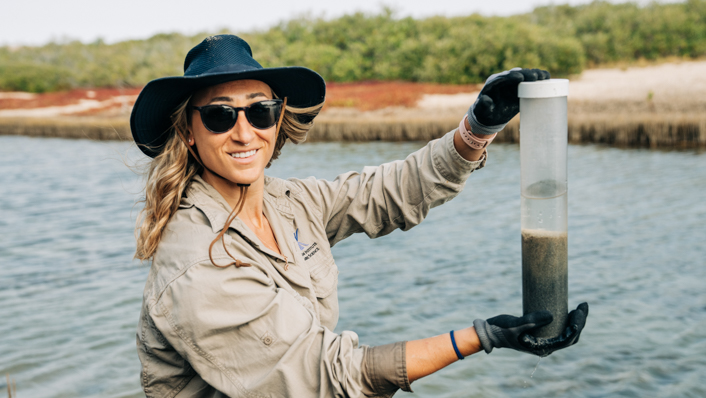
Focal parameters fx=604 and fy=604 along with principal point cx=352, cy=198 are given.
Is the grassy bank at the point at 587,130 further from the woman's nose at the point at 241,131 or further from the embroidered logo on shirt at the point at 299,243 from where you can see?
the woman's nose at the point at 241,131

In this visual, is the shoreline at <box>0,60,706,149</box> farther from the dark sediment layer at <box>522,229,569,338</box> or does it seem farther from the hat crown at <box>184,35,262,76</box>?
the dark sediment layer at <box>522,229,569,338</box>

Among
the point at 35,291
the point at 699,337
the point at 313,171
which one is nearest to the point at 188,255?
the point at 699,337

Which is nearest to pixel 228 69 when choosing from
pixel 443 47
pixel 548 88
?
pixel 548 88

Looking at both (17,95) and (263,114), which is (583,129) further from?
(17,95)

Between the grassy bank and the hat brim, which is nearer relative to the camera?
the hat brim

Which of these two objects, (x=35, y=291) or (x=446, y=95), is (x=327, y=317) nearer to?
(x=35, y=291)

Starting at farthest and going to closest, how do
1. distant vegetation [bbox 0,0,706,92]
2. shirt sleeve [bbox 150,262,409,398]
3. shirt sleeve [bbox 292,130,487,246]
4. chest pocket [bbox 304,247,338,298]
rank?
distant vegetation [bbox 0,0,706,92] → shirt sleeve [bbox 292,130,487,246] → chest pocket [bbox 304,247,338,298] → shirt sleeve [bbox 150,262,409,398]

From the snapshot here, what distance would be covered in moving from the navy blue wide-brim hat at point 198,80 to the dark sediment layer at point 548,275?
109cm

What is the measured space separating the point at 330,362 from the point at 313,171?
14571mm

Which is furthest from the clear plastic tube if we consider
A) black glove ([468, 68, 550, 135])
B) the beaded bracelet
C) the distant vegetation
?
the distant vegetation

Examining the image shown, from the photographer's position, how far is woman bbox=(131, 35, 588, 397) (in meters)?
1.87

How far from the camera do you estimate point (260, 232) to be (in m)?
2.36

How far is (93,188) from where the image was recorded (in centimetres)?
1551

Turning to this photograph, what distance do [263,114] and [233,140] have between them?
0.15 metres
